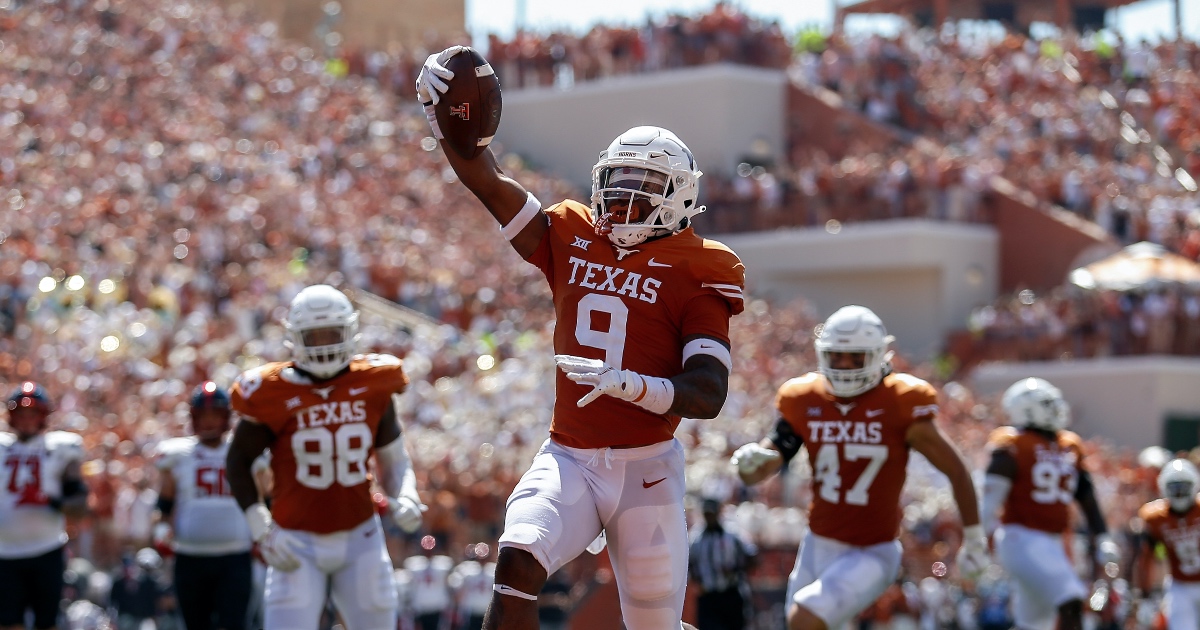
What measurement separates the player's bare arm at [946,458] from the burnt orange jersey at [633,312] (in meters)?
2.31

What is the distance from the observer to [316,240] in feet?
72.0

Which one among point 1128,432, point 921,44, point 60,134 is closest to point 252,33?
point 60,134

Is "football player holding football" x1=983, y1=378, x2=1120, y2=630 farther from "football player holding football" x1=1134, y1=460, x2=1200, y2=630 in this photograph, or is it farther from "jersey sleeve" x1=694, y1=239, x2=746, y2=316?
"jersey sleeve" x1=694, y1=239, x2=746, y2=316

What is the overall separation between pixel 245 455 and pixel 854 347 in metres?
2.77

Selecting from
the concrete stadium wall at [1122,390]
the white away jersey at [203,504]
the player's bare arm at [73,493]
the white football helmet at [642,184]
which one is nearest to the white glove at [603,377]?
the white football helmet at [642,184]

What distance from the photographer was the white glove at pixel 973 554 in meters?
8.10

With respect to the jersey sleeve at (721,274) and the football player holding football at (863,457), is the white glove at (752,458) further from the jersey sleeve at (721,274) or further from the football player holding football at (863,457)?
the jersey sleeve at (721,274)

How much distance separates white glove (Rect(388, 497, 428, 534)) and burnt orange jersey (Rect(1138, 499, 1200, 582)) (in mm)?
5536

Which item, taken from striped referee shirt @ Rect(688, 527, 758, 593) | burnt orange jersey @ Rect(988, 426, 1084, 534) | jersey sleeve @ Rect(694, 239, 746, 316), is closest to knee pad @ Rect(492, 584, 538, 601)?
jersey sleeve @ Rect(694, 239, 746, 316)

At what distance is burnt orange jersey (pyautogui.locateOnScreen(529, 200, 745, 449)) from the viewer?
5.89m

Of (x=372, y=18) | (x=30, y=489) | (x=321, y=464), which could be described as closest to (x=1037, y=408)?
(x=321, y=464)

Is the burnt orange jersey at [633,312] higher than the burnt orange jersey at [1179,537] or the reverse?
higher

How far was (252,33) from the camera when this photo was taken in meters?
30.2

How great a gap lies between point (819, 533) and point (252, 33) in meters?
23.8
